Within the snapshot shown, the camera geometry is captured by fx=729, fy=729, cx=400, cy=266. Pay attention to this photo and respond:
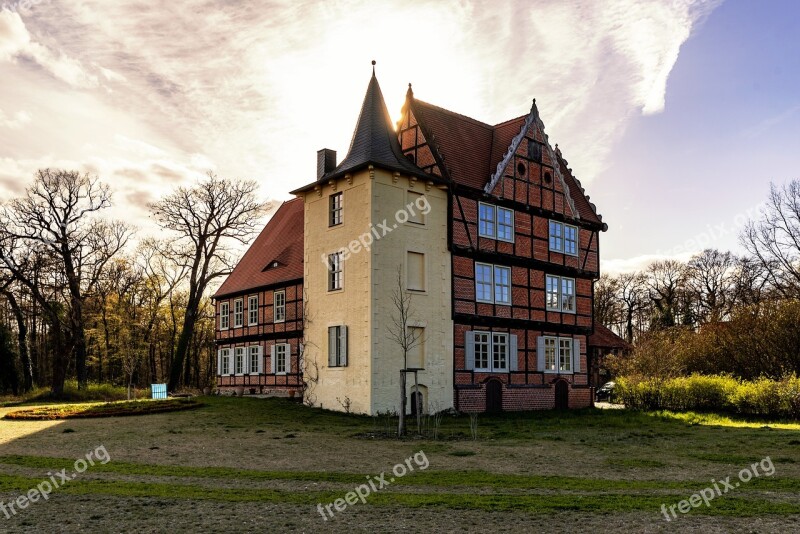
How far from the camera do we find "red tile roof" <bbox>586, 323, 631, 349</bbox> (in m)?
51.1

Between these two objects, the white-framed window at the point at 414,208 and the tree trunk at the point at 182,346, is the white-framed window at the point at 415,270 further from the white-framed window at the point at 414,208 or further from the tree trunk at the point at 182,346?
the tree trunk at the point at 182,346

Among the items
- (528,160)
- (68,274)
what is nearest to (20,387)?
(68,274)

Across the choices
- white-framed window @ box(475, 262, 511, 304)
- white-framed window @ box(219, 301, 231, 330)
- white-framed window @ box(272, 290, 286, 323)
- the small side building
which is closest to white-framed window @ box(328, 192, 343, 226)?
white-framed window @ box(475, 262, 511, 304)

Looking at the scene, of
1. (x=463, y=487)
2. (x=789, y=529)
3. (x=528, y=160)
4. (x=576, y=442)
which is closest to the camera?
(x=789, y=529)

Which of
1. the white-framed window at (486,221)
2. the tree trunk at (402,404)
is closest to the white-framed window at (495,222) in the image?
the white-framed window at (486,221)

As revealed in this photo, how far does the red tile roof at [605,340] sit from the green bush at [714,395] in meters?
21.6

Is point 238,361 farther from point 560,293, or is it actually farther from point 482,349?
point 560,293

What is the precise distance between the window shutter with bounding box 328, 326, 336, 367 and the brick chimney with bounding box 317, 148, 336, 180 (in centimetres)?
695

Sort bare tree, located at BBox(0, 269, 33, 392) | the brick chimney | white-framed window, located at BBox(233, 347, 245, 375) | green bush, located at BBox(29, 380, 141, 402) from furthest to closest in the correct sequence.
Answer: white-framed window, located at BBox(233, 347, 245, 375) < green bush, located at BBox(29, 380, 141, 402) < bare tree, located at BBox(0, 269, 33, 392) < the brick chimney

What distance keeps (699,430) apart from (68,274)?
90.8 feet

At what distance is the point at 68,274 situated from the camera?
33.9 m

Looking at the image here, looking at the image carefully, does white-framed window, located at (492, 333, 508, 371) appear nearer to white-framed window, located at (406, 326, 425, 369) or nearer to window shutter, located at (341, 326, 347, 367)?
white-framed window, located at (406, 326, 425, 369)

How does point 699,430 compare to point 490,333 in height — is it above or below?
Result: below

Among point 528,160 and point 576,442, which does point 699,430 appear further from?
point 528,160
